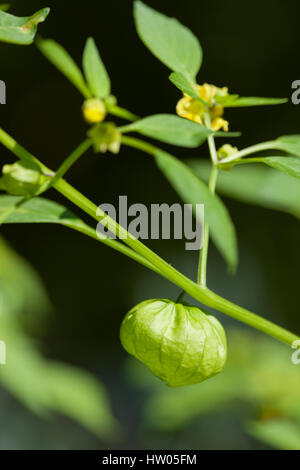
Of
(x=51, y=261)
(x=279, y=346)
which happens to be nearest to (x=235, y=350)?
(x=279, y=346)

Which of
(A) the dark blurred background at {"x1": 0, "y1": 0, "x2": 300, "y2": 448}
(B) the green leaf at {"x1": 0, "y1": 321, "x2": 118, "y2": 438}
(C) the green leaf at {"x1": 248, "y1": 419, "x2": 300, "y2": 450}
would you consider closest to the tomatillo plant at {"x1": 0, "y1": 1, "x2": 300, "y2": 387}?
(C) the green leaf at {"x1": 248, "y1": 419, "x2": 300, "y2": 450}

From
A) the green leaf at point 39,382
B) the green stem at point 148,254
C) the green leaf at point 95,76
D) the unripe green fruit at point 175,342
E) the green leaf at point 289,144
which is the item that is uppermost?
the green leaf at point 39,382

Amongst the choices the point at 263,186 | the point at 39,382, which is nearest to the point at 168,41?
the point at 263,186

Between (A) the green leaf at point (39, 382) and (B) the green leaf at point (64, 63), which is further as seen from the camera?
(A) the green leaf at point (39, 382)

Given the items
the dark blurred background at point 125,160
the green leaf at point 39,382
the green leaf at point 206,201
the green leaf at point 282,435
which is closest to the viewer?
the green leaf at point 206,201

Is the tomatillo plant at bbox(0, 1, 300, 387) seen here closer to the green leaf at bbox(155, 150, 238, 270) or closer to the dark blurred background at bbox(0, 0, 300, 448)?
the green leaf at bbox(155, 150, 238, 270)

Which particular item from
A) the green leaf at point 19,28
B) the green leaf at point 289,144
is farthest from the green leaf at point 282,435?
the green leaf at point 19,28

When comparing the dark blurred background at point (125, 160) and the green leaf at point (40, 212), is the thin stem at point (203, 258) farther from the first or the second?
the dark blurred background at point (125, 160)
